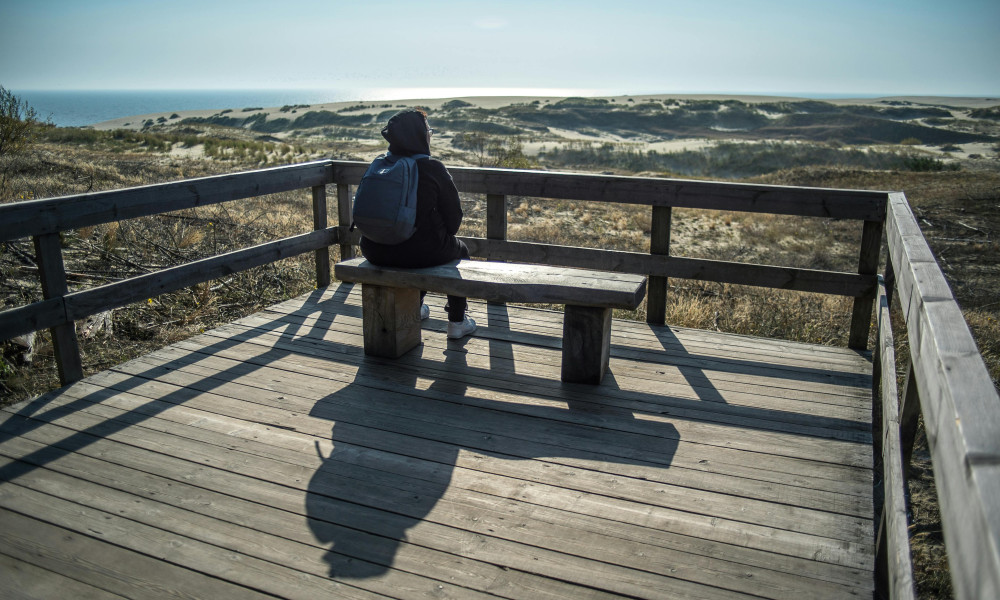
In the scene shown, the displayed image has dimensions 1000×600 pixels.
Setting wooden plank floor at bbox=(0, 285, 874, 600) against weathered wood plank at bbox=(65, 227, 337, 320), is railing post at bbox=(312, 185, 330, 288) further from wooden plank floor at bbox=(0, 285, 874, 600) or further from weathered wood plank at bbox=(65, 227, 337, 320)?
wooden plank floor at bbox=(0, 285, 874, 600)

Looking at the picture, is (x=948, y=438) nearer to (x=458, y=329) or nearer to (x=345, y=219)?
(x=458, y=329)

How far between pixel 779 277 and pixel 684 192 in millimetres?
881

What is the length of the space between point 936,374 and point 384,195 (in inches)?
125

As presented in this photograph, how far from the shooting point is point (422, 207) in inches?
173

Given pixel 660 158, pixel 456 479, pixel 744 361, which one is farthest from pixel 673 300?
pixel 660 158

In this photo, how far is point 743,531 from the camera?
2.77m

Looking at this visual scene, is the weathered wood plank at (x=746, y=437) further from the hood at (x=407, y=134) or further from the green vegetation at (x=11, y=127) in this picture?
the green vegetation at (x=11, y=127)

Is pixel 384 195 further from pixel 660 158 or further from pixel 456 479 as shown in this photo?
pixel 660 158

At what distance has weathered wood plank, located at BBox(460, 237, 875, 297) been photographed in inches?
186

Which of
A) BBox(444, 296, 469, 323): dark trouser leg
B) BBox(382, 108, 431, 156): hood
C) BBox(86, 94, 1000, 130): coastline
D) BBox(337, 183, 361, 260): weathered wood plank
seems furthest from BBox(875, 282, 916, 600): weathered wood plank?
BBox(86, 94, 1000, 130): coastline

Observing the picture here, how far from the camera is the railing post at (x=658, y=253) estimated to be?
5137mm

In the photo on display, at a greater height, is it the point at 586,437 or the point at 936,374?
the point at 936,374

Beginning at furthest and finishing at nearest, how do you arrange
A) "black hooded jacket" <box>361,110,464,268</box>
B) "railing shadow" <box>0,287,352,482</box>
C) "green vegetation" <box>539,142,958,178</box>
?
"green vegetation" <box>539,142,958,178</box> → "black hooded jacket" <box>361,110,464,268</box> → "railing shadow" <box>0,287,352,482</box>

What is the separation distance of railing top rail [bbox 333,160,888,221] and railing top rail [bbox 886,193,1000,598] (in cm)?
290
